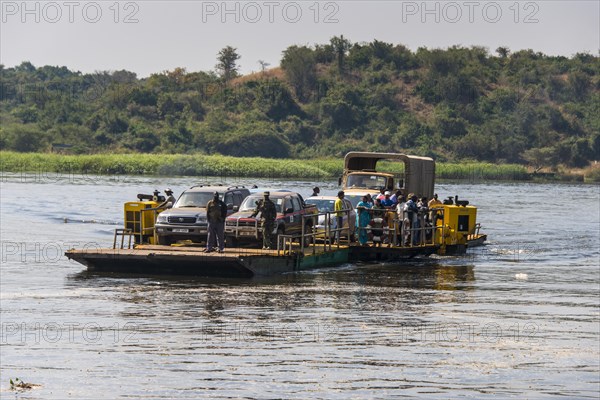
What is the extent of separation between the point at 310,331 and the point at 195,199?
10016 millimetres

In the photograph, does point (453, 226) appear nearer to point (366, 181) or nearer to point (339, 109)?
point (366, 181)

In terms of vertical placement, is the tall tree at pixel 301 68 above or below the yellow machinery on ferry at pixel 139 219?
above

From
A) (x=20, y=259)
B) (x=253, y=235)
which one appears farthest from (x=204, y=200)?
(x=20, y=259)

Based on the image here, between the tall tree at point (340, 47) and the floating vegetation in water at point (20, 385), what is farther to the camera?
the tall tree at point (340, 47)

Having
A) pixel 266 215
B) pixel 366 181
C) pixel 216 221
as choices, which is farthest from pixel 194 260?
pixel 366 181

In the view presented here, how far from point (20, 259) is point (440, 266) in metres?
11.8

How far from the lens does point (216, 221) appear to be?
1132 inches

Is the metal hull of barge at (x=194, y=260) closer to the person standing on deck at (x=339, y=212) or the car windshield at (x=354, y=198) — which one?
the person standing on deck at (x=339, y=212)

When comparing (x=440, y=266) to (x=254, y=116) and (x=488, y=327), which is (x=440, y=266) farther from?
(x=254, y=116)

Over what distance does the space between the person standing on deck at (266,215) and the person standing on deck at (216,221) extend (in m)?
1.12

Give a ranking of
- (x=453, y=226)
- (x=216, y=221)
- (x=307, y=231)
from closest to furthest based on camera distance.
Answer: (x=216, y=221) < (x=307, y=231) < (x=453, y=226)

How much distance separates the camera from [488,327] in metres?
23.5

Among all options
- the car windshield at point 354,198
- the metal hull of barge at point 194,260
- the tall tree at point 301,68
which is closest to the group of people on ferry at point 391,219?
the car windshield at point 354,198

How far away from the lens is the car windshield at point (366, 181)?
39.2m
